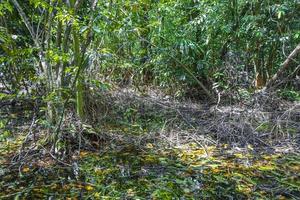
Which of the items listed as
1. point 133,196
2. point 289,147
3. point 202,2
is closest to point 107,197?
point 133,196

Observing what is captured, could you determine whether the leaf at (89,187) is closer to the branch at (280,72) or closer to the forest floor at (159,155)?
the forest floor at (159,155)

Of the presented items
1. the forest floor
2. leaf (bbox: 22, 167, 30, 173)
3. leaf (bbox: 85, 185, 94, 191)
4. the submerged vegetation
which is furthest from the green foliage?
leaf (bbox: 22, 167, 30, 173)

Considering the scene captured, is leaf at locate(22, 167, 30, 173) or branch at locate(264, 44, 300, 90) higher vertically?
branch at locate(264, 44, 300, 90)

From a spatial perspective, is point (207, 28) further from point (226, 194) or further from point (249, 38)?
point (226, 194)

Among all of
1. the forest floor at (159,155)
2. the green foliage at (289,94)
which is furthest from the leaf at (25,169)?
the green foliage at (289,94)

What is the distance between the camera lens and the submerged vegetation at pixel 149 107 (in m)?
2.80

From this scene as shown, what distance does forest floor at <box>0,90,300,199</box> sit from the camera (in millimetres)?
2643

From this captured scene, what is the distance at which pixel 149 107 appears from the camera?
5164mm

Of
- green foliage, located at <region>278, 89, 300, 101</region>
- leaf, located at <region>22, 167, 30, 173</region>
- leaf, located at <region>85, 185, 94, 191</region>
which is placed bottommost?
leaf, located at <region>85, 185, 94, 191</region>

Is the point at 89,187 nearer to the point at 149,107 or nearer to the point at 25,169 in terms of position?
the point at 25,169

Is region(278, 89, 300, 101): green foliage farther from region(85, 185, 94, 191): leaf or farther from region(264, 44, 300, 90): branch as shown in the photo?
region(85, 185, 94, 191): leaf

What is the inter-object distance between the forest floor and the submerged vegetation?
0.02m

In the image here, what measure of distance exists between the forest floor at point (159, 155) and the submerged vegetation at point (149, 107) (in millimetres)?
16

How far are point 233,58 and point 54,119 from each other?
2896mm
